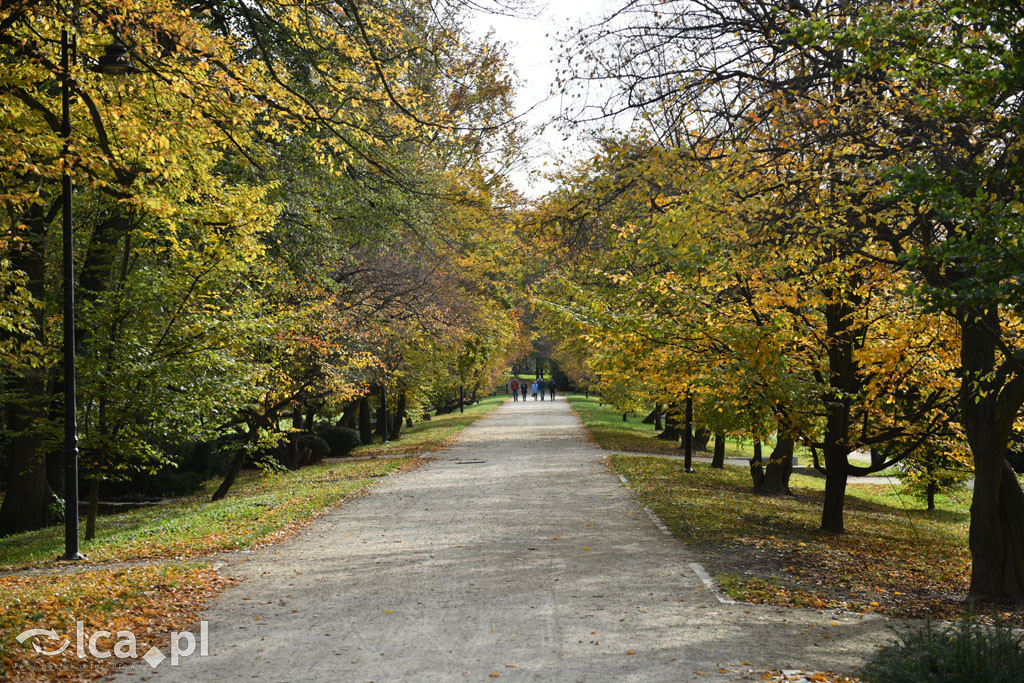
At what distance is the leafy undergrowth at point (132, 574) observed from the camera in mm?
5949

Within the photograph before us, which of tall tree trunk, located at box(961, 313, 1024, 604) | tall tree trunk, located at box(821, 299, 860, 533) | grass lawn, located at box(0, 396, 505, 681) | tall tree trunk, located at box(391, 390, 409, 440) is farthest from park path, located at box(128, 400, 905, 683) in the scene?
tall tree trunk, located at box(391, 390, 409, 440)

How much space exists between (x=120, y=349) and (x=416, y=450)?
564 inches

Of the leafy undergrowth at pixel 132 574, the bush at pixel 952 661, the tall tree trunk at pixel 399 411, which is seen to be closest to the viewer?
the bush at pixel 952 661

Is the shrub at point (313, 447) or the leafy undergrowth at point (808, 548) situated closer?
the leafy undergrowth at point (808, 548)

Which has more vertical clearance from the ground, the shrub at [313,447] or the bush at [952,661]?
the bush at [952,661]

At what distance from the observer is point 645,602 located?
23.4ft

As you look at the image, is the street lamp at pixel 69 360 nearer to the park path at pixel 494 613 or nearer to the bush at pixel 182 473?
the park path at pixel 494 613

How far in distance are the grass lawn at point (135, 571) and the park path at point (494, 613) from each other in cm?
41

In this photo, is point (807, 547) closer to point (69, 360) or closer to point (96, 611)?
point (96, 611)

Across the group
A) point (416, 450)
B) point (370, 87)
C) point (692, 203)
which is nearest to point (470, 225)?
point (416, 450)

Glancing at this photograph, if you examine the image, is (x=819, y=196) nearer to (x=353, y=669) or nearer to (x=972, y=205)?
(x=972, y=205)

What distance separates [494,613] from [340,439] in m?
21.8

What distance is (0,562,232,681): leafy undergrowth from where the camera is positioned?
18.5ft

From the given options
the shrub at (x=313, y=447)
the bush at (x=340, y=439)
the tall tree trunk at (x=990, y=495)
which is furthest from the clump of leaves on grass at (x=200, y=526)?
the bush at (x=340, y=439)
